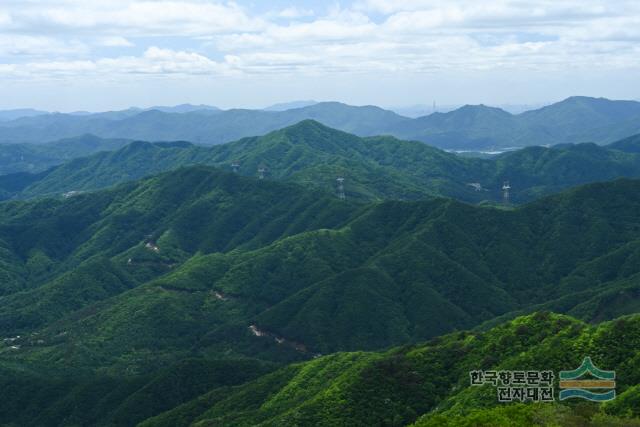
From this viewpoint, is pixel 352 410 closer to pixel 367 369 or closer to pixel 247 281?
pixel 367 369

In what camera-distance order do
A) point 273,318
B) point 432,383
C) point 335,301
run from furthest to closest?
point 273,318 → point 335,301 → point 432,383

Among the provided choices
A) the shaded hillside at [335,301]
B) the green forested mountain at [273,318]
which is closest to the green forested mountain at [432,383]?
the green forested mountain at [273,318]

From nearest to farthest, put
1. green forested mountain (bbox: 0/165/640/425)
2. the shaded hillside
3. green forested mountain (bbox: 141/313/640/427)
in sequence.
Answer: green forested mountain (bbox: 141/313/640/427), green forested mountain (bbox: 0/165/640/425), the shaded hillside

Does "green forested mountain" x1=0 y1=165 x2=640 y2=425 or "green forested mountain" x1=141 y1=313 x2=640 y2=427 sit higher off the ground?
"green forested mountain" x1=141 y1=313 x2=640 y2=427

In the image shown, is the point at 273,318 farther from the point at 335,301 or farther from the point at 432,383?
the point at 432,383

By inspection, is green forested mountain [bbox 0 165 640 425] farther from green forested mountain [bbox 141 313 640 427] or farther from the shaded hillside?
green forested mountain [bbox 141 313 640 427]

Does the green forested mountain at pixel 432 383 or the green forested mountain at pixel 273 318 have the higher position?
the green forested mountain at pixel 432 383

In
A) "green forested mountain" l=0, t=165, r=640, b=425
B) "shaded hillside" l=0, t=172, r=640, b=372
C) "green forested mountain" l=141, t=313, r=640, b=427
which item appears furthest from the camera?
"shaded hillside" l=0, t=172, r=640, b=372

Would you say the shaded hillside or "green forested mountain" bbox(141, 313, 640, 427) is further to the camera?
the shaded hillside

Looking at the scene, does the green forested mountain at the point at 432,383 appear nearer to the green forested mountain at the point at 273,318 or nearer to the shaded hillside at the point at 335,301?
the green forested mountain at the point at 273,318

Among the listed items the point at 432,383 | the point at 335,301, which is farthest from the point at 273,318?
the point at 432,383

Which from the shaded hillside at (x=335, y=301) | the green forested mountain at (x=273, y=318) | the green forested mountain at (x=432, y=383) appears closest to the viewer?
the green forested mountain at (x=432, y=383)

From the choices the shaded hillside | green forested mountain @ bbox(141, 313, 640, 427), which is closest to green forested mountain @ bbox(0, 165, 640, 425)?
the shaded hillside
